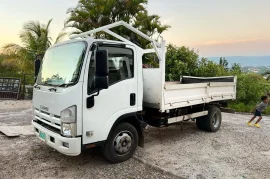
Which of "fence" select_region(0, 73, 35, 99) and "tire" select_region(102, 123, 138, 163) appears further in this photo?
"fence" select_region(0, 73, 35, 99)

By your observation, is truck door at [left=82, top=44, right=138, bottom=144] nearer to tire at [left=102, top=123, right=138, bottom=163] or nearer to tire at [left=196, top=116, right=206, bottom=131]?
tire at [left=102, top=123, right=138, bottom=163]

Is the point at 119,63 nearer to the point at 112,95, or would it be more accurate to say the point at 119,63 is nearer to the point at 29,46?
the point at 112,95

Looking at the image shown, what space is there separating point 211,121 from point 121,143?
3223 millimetres

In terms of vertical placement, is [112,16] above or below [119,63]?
A: above

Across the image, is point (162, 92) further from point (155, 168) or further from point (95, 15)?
point (95, 15)

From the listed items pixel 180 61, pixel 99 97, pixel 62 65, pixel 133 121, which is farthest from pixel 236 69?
pixel 62 65

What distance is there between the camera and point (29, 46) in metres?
14.0

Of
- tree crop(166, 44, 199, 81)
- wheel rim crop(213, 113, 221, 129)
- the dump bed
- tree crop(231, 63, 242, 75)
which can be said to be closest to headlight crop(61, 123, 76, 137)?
the dump bed

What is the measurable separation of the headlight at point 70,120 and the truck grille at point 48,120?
0.54ft

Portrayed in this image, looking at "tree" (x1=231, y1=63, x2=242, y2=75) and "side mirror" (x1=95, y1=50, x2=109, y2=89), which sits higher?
A: "tree" (x1=231, y1=63, x2=242, y2=75)

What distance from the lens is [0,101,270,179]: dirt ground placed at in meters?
3.76

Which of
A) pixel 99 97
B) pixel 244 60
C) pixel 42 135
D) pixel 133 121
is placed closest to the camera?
pixel 99 97

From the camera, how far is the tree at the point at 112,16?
11.8 metres

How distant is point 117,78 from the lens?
3887 millimetres
